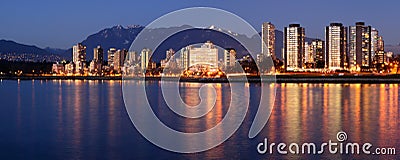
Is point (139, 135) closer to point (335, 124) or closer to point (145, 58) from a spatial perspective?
point (335, 124)

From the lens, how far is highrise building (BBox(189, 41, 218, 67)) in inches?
3162

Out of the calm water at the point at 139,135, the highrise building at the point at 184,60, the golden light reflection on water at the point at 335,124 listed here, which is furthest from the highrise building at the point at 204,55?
the calm water at the point at 139,135

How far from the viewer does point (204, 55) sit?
269 ft

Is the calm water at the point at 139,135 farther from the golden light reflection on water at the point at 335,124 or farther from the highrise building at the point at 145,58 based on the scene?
the highrise building at the point at 145,58

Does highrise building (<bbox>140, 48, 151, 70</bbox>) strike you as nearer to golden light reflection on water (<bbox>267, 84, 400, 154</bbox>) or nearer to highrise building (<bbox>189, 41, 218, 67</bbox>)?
highrise building (<bbox>189, 41, 218, 67</bbox>)

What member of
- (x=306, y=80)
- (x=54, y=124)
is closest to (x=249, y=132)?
(x=54, y=124)

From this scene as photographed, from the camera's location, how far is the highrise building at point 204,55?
8032cm

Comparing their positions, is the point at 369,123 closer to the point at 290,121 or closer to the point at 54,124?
the point at 290,121

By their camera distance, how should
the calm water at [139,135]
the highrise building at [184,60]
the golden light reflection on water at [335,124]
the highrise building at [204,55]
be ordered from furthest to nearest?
the highrise building at [184,60] → the highrise building at [204,55] → the golden light reflection on water at [335,124] → the calm water at [139,135]

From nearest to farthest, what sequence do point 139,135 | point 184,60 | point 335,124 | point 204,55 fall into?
point 139,135 < point 335,124 < point 204,55 < point 184,60

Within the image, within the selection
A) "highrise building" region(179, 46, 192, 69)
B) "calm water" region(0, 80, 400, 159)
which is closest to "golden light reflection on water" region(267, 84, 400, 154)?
"calm water" region(0, 80, 400, 159)

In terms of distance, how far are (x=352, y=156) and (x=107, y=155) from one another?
386 centimetres

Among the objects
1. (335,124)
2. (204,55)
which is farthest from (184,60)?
(335,124)

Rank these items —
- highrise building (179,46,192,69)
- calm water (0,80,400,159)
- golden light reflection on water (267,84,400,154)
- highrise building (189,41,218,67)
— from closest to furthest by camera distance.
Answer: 1. calm water (0,80,400,159)
2. golden light reflection on water (267,84,400,154)
3. highrise building (189,41,218,67)
4. highrise building (179,46,192,69)
